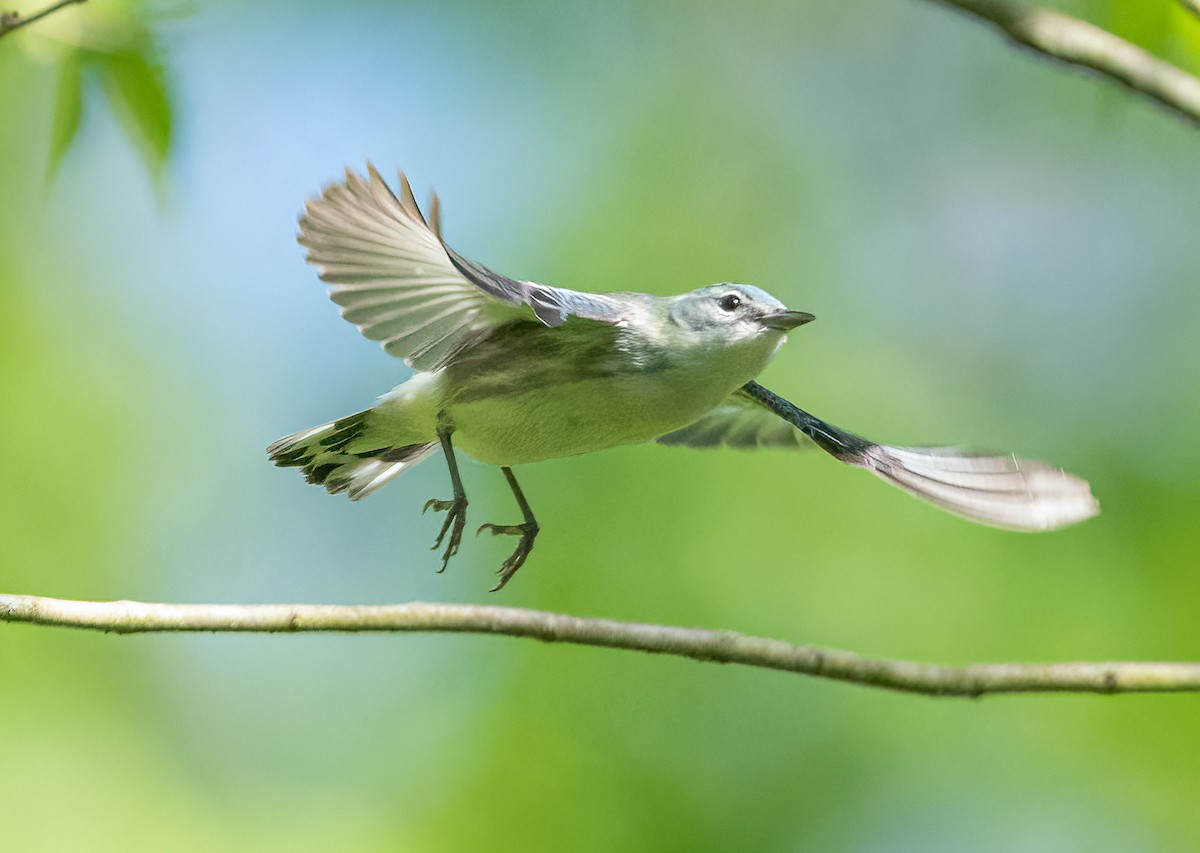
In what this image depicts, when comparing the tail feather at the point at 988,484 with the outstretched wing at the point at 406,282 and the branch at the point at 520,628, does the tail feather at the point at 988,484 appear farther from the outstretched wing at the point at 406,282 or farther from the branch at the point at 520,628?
the outstretched wing at the point at 406,282

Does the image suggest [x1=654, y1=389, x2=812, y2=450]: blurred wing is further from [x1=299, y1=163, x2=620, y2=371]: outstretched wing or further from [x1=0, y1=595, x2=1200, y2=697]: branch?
[x1=0, y1=595, x2=1200, y2=697]: branch

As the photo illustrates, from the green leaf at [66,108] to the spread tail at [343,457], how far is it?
1007 millimetres

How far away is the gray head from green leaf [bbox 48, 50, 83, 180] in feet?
4.19

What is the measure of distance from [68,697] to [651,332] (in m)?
6.00

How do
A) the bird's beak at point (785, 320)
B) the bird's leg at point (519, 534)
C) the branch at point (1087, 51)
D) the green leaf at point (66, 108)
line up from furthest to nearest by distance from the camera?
the bird's leg at point (519, 534) < the bird's beak at point (785, 320) < the green leaf at point (66, 108) < the branch at point (1087, 51)

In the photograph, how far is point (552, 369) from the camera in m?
2.56

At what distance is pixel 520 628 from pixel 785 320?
89 cm

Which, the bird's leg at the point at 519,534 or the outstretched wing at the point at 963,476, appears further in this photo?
the bird's leg at the point at 519,534

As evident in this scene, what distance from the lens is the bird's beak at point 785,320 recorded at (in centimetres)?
239

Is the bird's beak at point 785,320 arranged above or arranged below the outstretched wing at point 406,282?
below

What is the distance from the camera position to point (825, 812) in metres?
6.93


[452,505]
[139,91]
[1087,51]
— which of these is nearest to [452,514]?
[452,505]

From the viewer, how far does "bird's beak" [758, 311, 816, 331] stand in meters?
2.39

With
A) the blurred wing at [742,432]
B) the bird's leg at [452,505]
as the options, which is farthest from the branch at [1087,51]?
the blurred wing at [742,432]
